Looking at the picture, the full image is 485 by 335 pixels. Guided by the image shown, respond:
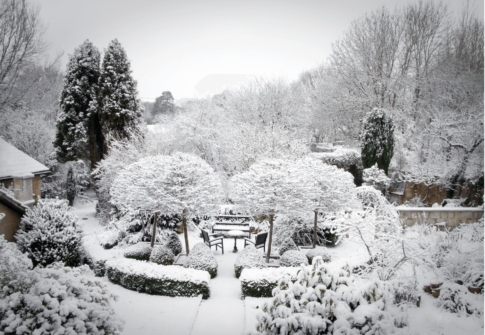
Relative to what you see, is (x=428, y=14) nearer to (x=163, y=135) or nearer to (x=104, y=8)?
(x=104, y=8)

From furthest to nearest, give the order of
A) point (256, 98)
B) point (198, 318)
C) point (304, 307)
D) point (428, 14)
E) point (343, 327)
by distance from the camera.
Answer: point (256, 98) < point (198, 318) < point (428, 14) < point (304, 307) < point (343, 327)

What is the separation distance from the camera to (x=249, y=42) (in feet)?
16.0

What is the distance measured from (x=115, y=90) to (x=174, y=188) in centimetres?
282

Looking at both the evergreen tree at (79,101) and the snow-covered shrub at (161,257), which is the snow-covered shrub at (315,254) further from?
the evergreen tree at (79,101)

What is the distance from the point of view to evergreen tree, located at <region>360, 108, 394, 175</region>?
11656mm

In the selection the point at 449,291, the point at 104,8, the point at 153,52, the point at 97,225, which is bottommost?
the point at 97,225

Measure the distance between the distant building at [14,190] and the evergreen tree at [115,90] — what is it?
7.09 ft

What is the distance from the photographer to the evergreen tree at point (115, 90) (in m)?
5.77

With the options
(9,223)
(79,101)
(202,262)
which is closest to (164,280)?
(202,262)

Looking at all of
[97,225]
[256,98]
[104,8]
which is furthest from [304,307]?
[256,98]

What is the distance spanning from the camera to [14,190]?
21.5 ft

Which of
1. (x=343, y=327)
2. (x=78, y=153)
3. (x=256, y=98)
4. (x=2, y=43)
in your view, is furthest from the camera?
(x=256, y=98)

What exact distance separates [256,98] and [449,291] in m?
14.6

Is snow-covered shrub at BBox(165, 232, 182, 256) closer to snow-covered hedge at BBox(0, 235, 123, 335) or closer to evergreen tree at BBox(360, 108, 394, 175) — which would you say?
snow-covered hedge at BBox(0, 235, 123, 335)
